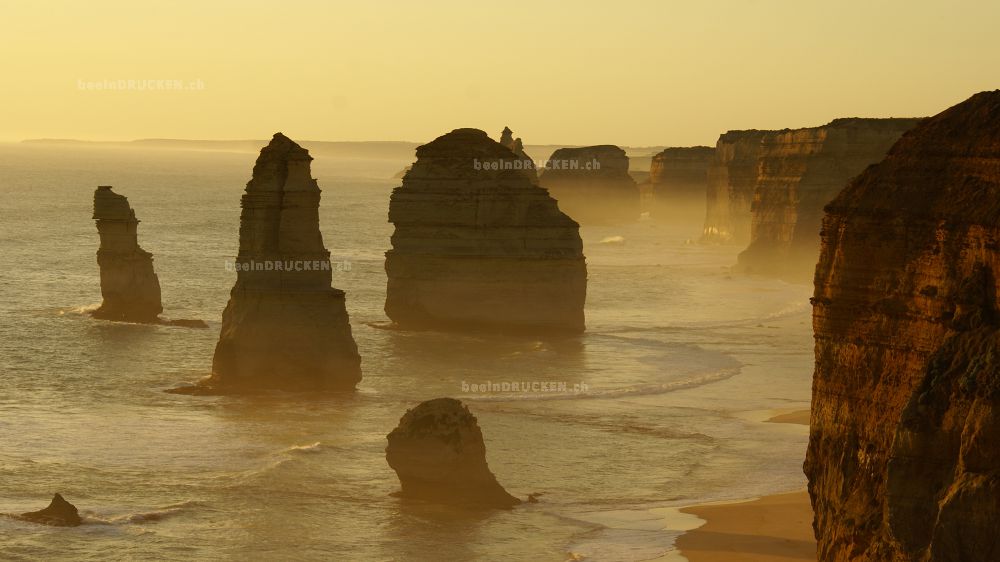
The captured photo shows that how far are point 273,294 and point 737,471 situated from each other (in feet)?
42.3

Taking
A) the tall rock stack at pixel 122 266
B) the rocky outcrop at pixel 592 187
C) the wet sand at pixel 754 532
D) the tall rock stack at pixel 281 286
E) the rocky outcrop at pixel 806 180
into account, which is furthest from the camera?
the rocky outcrop at pixel 592 187

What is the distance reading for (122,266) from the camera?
57438 millimetres

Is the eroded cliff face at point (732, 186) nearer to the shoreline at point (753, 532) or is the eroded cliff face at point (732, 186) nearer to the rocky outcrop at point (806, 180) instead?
the rocky outcrop at point (806, 180)

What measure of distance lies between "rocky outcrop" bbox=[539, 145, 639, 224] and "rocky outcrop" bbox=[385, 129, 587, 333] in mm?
118062

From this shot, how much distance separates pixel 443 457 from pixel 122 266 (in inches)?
1243

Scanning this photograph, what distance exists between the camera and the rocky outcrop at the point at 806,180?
287 feet

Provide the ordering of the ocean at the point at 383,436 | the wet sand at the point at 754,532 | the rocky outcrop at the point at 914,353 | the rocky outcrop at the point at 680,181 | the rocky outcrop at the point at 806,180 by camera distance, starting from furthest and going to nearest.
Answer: the rocky outcrop at the point at 680,181, the rocky outcrop at the point at 806,180, the ocean at the point at 383,436, the wet sand at the point at 754,532, the rocky outcrop at the point at 914,353

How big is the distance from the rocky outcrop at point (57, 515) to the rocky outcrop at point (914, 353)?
13367 millimetres

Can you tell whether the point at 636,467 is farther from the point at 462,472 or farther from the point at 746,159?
the point at 746,159

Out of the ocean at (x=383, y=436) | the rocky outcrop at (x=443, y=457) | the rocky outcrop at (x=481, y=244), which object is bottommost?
the ocean at (x=383, y=436)

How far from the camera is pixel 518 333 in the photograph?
54250 millimetres

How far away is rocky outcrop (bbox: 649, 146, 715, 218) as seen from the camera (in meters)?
172

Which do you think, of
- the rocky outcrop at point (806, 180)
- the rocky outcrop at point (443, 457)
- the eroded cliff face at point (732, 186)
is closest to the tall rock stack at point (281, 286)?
the rocky outcrop at point (443, 457)

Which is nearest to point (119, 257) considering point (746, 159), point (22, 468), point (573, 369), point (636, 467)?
point (573, 369)
